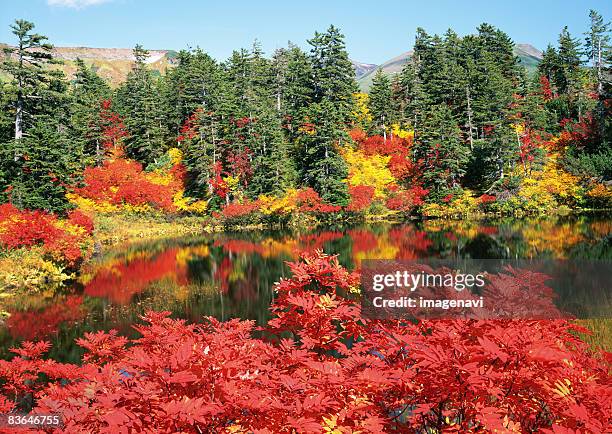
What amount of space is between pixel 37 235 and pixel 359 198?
24019 mm

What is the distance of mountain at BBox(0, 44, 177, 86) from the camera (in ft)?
466

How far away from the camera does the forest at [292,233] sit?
3.34 metres

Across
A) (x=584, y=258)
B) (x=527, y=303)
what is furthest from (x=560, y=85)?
(x=527, y=303)

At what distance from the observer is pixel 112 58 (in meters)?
168

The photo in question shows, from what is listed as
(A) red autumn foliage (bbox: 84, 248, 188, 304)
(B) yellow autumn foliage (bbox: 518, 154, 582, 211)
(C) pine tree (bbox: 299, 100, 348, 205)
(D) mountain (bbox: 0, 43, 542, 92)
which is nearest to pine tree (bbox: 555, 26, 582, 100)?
(B) yellow autumn foliage (bbox: 518, 154, 582, 211)

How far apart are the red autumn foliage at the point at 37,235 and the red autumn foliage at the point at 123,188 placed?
15.2 m

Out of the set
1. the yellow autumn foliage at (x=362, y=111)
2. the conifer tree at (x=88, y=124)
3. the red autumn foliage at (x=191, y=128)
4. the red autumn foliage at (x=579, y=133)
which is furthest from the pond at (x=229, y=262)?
the yellow autumn foliage at (x=362, y=111)

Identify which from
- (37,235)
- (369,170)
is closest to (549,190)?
(369,170)

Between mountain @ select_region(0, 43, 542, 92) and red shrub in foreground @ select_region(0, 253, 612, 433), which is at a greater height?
mountain @ select_region(0, 43, 542, 92)

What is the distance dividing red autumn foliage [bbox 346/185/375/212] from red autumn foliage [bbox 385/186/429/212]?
6.57 ft

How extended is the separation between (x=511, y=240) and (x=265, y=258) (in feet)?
43.1

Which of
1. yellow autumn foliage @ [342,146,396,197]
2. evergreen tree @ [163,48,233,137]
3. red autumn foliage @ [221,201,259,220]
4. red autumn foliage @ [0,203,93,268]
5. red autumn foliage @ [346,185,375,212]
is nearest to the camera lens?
red autumn foliage @ [0,203,93,268]

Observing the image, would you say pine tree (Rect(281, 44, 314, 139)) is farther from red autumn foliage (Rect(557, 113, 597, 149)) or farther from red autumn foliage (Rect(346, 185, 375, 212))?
red autumn foliage (Rect(557, 113, 597, 149))

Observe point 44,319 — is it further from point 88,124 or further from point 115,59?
point 115,59
